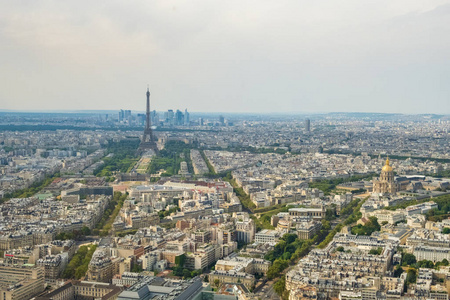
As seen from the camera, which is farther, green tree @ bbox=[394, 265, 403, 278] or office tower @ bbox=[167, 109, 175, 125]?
office tower @ bbox=[167, 109, 175, 125]

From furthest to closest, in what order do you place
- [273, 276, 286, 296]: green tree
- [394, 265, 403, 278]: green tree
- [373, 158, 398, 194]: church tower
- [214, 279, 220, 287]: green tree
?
1. [373, 158, 398, 194]: church tower
2. [394, 265, 403, 278]: green tree
3. [214, 279, 220, 287]: green tree
4. [273, 276, 286, 296]: green tree

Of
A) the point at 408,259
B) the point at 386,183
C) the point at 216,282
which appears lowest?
the point at 216,282

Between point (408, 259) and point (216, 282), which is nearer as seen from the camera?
point (216, 282)

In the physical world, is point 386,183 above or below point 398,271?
above

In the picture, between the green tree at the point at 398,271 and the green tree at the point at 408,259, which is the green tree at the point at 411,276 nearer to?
the green tree at the point at 398,271

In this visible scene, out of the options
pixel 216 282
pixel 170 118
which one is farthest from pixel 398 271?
pixel 170 118

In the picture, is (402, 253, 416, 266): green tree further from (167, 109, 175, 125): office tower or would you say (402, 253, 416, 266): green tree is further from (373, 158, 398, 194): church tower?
(167, 109, 175, 125): office tower

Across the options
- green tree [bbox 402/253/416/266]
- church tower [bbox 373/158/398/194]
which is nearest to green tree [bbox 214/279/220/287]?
green tree [bbox 402/253/416/266]

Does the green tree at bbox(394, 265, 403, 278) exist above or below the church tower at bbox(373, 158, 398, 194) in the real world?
below

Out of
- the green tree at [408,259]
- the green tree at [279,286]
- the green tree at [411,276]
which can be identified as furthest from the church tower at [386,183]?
the green tree at [279,286]

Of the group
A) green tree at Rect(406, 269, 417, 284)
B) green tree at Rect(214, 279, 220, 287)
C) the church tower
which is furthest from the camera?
the church tower

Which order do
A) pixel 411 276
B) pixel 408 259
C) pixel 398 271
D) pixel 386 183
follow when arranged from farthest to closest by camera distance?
pixel 386 183 → pixel 408 259 → pixel 398 271 → pixel 411 276

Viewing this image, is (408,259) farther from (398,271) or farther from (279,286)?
(279,286)

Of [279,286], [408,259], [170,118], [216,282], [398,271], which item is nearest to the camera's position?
[279,286]
